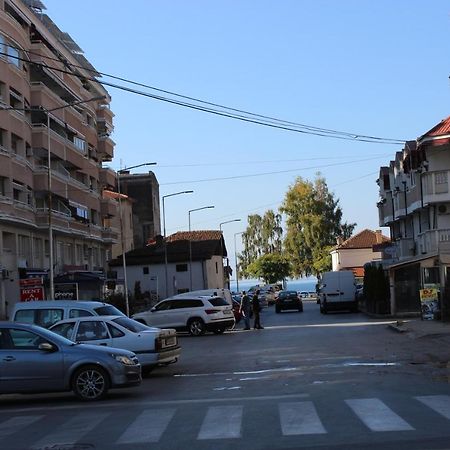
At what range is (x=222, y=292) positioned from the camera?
128 feet

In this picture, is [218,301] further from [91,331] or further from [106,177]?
[106,177]

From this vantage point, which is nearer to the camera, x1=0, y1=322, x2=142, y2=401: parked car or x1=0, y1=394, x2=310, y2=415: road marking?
Result: x1=0, y1=394, x2=310, y2=415: road marking

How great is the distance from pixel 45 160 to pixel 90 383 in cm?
3898

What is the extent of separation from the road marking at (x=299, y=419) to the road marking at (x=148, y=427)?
1.64 m

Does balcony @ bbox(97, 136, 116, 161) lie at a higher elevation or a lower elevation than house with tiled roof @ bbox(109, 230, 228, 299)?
higher

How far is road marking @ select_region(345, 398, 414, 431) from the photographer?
9.94 m

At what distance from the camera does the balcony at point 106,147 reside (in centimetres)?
6750

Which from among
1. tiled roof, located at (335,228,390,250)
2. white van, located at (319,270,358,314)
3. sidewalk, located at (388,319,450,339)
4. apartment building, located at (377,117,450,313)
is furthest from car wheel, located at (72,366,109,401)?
tiled roof, located at (335,228,390,250)

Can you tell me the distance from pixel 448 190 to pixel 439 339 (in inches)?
847

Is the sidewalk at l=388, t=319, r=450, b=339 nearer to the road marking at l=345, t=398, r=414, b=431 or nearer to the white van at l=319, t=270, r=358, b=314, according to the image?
the road marking at l=345, t=398, r=414, b=431

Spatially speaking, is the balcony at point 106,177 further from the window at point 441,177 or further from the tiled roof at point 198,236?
the window at point 441,177

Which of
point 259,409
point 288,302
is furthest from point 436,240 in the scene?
point 259,409

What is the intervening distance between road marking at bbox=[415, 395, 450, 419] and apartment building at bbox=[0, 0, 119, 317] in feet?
77.1

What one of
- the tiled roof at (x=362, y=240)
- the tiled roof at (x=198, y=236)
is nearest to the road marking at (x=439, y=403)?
the tiled roof at (x=198, y=236)
